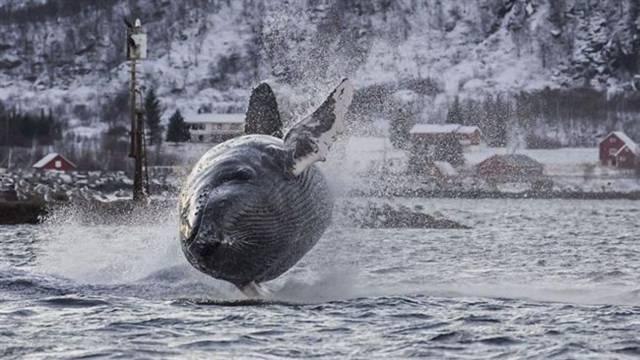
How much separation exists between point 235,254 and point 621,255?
60.9 ft

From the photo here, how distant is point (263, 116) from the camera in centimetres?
2106

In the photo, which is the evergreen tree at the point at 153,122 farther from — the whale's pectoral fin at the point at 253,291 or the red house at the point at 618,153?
the whale's pectoral fin at the point at 253,291

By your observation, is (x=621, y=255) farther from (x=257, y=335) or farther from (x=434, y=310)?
(x=257, y=335)

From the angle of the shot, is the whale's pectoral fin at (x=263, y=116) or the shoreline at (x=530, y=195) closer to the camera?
the whale's pectoral fin at (x=263, y=116)

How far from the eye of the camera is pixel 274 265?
57.2ft

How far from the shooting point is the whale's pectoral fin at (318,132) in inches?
685

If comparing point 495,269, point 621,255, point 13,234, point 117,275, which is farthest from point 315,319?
point 13,234

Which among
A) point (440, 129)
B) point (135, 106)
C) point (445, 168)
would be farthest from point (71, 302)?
point (440, 129)

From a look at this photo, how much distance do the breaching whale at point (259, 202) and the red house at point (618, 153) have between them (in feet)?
528

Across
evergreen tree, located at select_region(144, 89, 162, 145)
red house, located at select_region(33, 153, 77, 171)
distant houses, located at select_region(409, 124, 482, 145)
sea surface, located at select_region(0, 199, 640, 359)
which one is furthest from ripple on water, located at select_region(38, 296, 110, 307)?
distant houses, located at select_region(409, 124, 482, 145)

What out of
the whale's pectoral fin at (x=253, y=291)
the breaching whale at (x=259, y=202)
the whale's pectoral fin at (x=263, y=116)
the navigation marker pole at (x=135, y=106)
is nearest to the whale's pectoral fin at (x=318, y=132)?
the breaching whale at (x=259, y=202)

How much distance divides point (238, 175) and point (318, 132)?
1.50m

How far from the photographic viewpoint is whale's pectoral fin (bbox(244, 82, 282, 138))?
21.0 meters

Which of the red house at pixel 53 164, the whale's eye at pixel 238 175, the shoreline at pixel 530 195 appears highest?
the whale's eye at pixel 238 175
